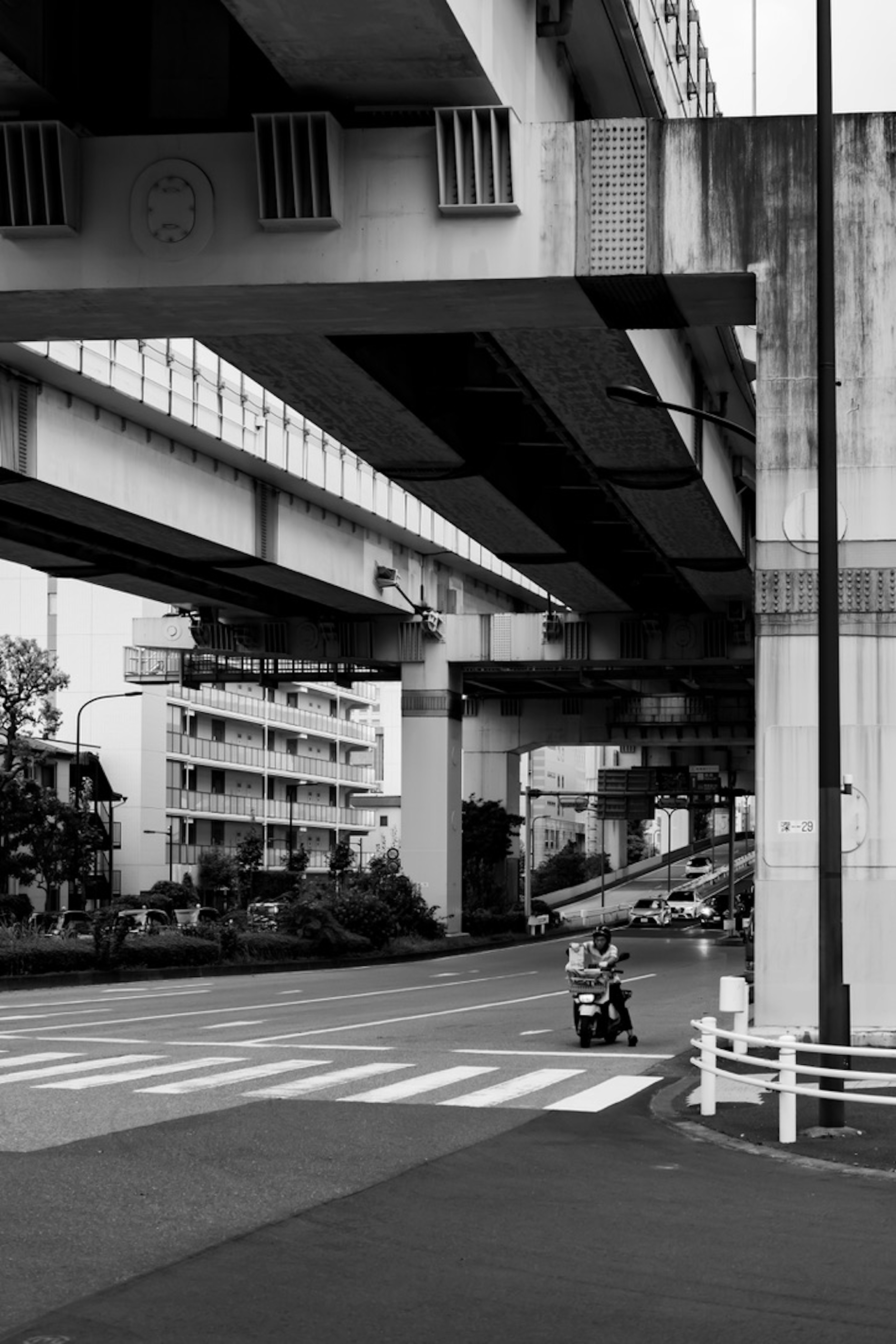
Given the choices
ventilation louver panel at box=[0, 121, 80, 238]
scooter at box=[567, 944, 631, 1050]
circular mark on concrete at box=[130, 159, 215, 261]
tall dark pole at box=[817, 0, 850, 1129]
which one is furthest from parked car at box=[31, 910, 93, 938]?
tall dark pole at box=[817, 0, 850, 1129]

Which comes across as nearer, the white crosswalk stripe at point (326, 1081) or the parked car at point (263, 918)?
the white crosswalk stripe at point (326, 1081)

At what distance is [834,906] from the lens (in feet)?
47.6

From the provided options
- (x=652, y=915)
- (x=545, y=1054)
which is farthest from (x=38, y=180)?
(x=652, y=915)

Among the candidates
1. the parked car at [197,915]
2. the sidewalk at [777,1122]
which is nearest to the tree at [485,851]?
the parked car at [197,915]

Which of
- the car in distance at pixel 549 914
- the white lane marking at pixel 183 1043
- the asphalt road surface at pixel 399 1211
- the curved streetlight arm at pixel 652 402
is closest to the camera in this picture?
the asphalt road surface at pixel 399 1211

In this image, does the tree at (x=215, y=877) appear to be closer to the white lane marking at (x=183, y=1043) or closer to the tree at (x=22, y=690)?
the tree at (x=22, y=690)

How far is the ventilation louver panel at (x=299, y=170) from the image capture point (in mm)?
18984

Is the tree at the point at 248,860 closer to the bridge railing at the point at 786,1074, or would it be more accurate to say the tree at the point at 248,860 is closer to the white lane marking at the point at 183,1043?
the white lane marking at the point at 183,1043

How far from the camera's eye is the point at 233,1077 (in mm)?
18328

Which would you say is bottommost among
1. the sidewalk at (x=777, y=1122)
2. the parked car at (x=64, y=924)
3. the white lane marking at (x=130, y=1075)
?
the parked car at (x=64, y=924)

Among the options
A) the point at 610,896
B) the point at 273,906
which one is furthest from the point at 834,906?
the point at 610,896

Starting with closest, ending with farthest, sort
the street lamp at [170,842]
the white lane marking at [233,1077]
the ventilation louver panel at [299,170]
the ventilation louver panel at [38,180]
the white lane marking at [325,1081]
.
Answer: the white lane marking at [325,1081], the white lane marking at [233,1077], the ventilation louver panel at [299,170], the ventilation louver panel at [38,180], the street lamp at [170,842]

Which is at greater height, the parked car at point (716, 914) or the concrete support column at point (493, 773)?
the concrete support column at point (493, 773)

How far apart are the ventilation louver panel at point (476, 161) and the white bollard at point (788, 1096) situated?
1040 centimetres
